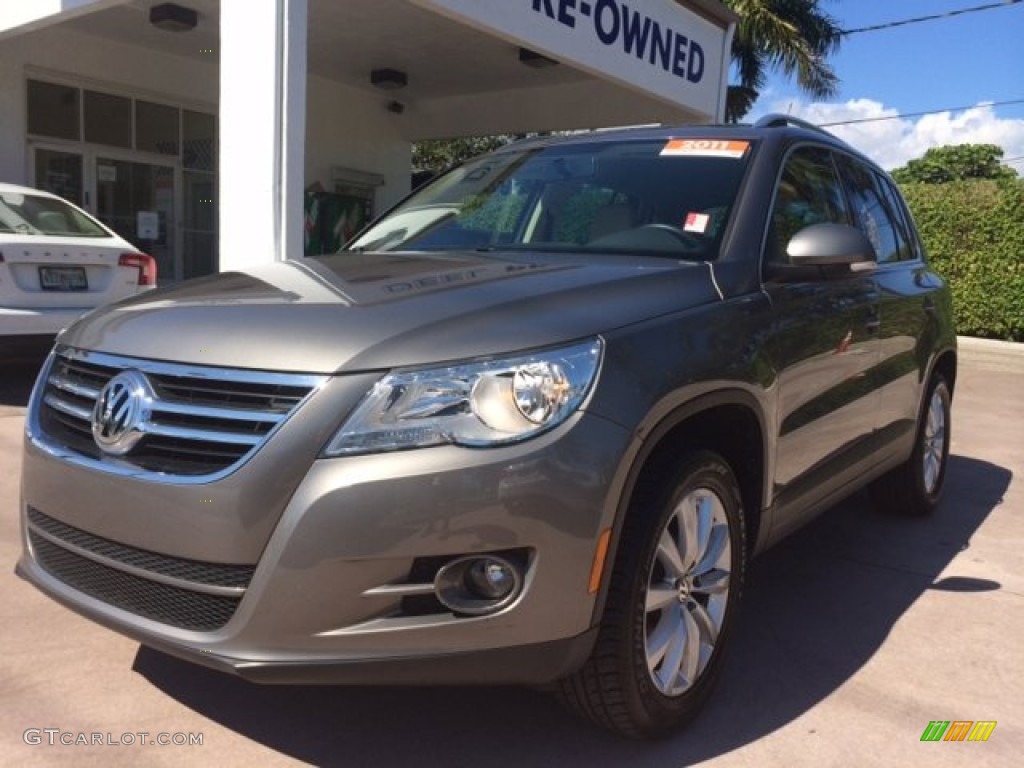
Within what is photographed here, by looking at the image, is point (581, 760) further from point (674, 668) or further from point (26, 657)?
point (26, 657)

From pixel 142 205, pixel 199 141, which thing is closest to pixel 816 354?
pixel 142 205

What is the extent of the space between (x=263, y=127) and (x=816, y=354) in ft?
14.9

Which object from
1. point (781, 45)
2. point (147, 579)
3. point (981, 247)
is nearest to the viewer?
point (147, 579)

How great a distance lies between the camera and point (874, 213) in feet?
14.5

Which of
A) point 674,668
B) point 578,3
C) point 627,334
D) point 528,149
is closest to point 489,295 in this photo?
point 627,334

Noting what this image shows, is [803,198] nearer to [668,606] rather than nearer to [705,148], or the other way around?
[705,148]

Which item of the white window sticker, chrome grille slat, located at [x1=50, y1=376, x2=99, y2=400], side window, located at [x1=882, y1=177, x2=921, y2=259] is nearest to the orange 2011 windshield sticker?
the white window sticker

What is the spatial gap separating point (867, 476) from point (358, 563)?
2676mm

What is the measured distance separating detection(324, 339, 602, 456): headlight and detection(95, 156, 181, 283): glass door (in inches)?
469

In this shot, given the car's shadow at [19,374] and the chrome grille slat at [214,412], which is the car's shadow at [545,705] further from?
the car's shadow at [19,374]

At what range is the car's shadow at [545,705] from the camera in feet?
8.25

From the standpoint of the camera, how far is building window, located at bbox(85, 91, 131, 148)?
1223cm

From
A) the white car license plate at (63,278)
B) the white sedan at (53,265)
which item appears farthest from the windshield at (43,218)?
the white car license plate at (63,278)

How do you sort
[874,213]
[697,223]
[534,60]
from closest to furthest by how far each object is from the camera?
1. [697,223]
2. [874,213]
3. [534,60]
